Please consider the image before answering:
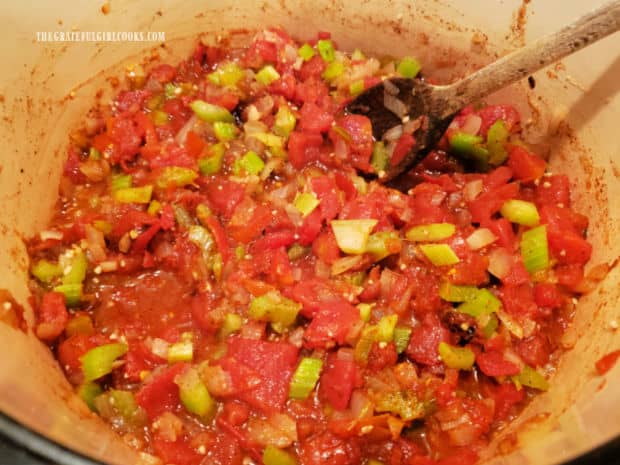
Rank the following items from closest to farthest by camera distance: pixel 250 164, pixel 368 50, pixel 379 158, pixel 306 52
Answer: pixel 250 164 → pixel 379 158 → pixel 306 52 → pixel 368 50

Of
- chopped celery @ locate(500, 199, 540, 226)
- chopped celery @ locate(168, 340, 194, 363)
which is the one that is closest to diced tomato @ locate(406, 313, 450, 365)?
chopped celery @ locate(500, 199, 540, 226)

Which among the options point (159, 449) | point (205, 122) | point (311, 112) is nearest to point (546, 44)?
point (311, 112)

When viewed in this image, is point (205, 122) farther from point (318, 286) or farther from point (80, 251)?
point (318, 286)

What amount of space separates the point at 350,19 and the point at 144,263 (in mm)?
1912

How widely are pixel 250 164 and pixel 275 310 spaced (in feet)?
2.86

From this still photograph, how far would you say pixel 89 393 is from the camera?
7.82 ft

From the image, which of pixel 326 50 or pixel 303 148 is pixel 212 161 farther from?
pixel 326 50

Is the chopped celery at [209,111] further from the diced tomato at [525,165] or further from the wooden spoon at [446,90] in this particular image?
the diced tomato at [525,165]

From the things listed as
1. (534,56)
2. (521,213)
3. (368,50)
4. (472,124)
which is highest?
(534,56)

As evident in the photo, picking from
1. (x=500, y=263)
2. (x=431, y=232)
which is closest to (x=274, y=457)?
(x=431, y=232)

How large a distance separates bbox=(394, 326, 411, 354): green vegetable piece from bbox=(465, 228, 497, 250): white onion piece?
0.56 meters

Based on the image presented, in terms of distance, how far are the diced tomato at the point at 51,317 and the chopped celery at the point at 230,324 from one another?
737 millimetres

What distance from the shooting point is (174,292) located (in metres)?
2.71

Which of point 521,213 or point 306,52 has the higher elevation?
point 306,52
